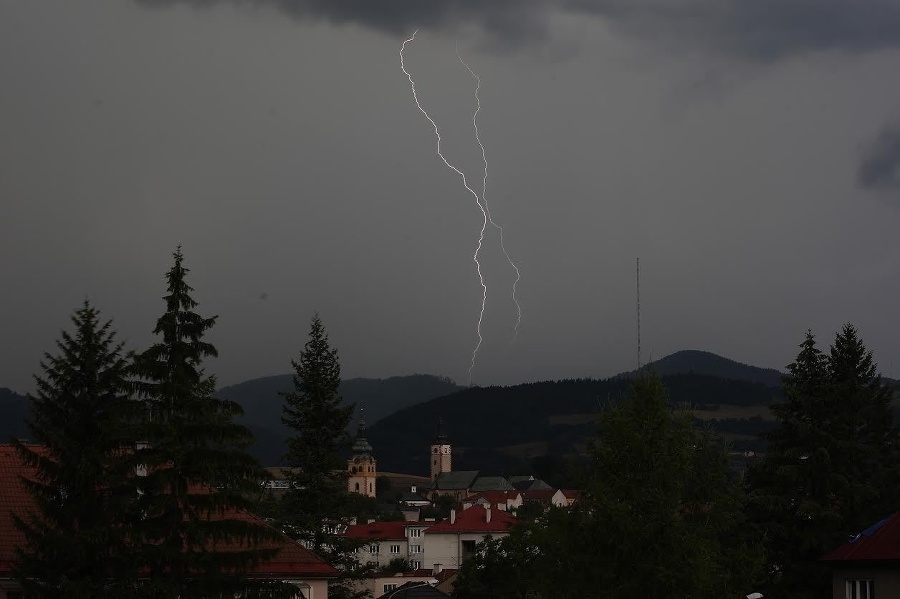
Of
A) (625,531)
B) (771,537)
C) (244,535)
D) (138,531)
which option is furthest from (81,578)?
(771,537)

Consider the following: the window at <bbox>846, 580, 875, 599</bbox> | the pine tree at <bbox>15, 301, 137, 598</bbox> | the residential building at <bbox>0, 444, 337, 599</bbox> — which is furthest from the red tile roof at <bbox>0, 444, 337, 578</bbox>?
the window at <bbox>846, 580, 875, 599</bbox>

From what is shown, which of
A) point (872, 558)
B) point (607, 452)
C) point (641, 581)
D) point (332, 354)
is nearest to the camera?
point (641, 581)

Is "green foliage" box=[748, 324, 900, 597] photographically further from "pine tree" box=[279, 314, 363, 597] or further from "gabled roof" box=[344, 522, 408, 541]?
"gabled roof" box=[344, 522, 408, 541]

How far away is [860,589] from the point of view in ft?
141

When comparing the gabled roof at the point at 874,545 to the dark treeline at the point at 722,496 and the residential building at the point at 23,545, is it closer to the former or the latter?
the dark treeline at the point at 722,496

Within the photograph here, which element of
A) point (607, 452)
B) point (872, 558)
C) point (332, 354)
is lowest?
point (872, 558)

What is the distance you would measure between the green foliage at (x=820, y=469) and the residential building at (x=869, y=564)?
3.40 m

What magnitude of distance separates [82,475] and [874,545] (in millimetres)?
25279

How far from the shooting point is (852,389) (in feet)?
169

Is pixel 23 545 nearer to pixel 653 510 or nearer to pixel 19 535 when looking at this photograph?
pixel 19 535

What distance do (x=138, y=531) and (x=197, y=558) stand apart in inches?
55.5

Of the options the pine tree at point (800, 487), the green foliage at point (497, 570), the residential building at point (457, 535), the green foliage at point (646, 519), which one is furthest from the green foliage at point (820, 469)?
the residential building at point (457, 535)

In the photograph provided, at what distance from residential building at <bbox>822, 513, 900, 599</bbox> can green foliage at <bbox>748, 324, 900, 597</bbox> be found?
134 inches

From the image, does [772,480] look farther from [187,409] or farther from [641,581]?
[187,409]
